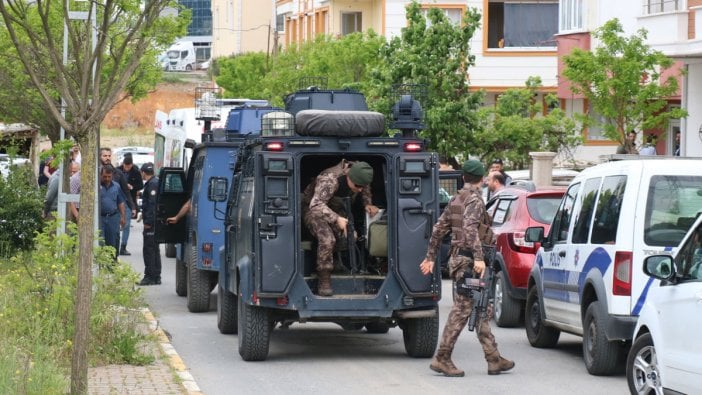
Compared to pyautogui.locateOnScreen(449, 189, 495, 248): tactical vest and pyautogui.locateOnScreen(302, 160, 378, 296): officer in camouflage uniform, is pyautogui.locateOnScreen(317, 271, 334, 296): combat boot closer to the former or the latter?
pyautogui.locateOnScreen(302, 160, 378, 296): officer in camouflage uniform

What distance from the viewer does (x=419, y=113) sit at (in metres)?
14.3

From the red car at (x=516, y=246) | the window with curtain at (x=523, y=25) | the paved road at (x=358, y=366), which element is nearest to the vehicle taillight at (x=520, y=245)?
the red car at (x=516, y=246)

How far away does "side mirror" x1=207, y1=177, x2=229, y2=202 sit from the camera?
679 inches

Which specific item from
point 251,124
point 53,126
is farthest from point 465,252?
point 53,126

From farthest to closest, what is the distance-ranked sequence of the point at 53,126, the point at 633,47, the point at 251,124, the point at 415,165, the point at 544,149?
1. the point at 544,149
2. the point at 53,126
3. the point at 633,47
4. the point at 251,124
5. the point at 415,165

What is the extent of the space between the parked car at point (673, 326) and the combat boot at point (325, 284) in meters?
3.72

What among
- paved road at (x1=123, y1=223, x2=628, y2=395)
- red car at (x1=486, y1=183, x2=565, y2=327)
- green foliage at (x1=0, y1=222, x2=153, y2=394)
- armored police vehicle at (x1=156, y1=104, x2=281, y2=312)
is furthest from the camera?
armored police vehicle at (x1=156, y1=104, x2=281, y2=312)

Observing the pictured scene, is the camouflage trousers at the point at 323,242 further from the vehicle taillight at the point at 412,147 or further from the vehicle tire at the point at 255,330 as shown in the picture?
the vehicle taillight at the point at 412,147

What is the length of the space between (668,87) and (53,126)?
1361 centimetres

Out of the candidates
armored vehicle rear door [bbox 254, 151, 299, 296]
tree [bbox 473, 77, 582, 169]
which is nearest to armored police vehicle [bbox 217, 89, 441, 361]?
armored vehicle rear door [bbox 254, 151, 299, 296]

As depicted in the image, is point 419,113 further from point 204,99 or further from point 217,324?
point 204,99

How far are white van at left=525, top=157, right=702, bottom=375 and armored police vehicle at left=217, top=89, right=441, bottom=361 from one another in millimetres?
1314

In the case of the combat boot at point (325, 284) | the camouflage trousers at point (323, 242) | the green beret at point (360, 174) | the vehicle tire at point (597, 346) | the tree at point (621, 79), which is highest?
the tree at point (621, 79)

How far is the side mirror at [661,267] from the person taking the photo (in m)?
9.55
